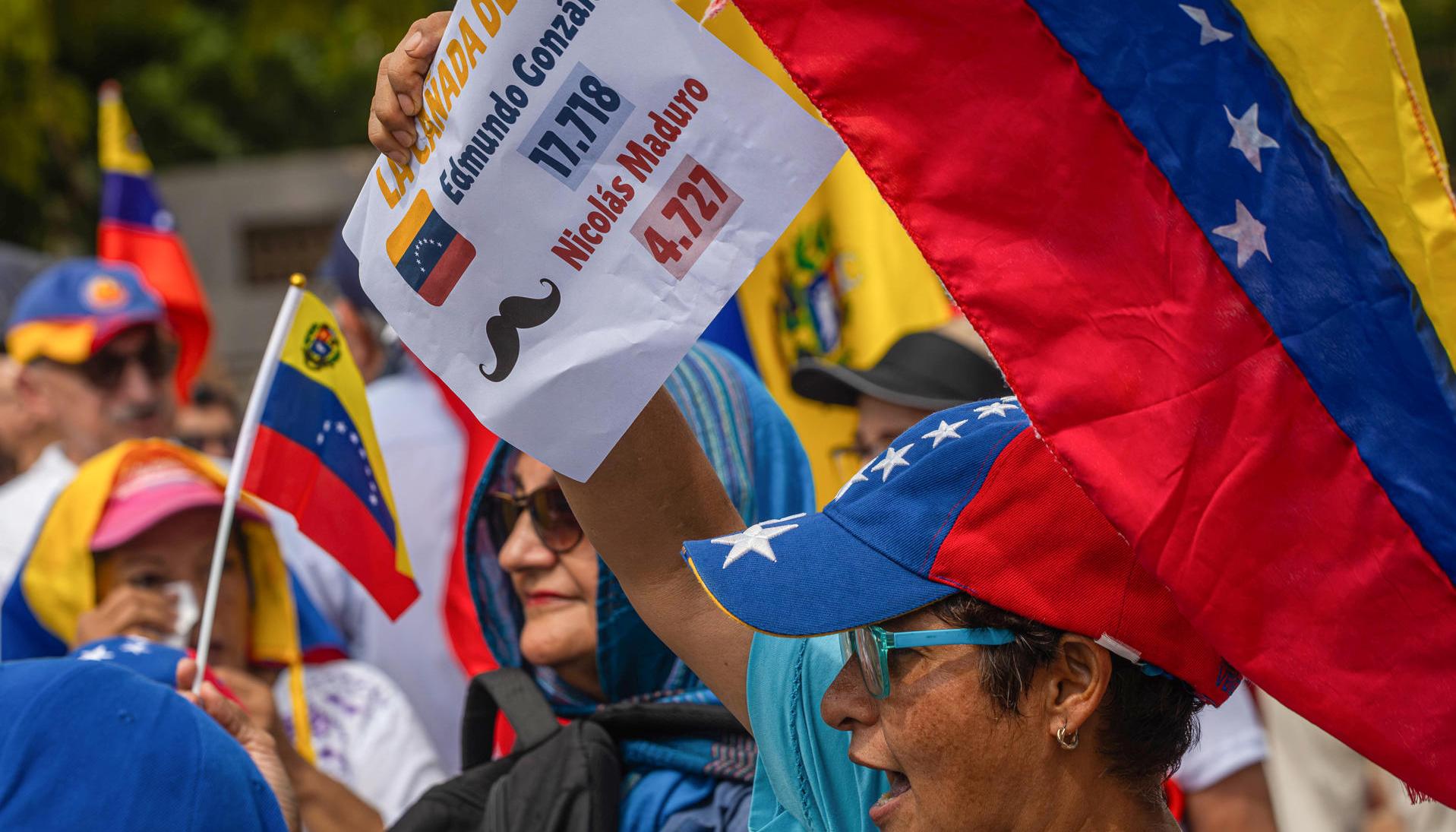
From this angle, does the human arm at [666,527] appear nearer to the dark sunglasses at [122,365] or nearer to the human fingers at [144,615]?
the human fingers at [144,615]

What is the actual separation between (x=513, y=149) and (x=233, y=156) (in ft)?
44.3

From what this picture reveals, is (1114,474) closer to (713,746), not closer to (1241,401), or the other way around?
(1241,401)

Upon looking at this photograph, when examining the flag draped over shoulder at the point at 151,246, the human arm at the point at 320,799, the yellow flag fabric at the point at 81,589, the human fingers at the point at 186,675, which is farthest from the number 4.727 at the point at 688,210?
the flag draped over shoulder at the point at 151,246

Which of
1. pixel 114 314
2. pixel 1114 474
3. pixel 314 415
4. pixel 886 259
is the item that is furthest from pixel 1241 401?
pixel 114 314

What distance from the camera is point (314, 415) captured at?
2756 millimetres

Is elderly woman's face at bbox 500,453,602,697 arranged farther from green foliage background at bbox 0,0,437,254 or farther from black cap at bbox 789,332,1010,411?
green foliage background at bbox 0,0,437,254

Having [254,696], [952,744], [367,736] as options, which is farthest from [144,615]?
[952,744]

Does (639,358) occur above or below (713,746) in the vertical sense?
above

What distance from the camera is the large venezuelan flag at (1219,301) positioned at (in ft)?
4.78

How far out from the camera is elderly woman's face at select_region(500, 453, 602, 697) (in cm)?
253

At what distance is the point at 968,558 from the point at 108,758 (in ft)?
3.28

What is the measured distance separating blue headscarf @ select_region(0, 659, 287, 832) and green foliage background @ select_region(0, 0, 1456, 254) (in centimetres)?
752

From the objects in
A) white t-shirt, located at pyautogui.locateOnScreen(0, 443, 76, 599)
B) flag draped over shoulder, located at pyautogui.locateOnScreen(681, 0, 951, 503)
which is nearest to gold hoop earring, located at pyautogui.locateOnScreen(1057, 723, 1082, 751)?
flag draped over shoulder, located at pyautogui.locateOnScreen(681, 0, 951, 503)

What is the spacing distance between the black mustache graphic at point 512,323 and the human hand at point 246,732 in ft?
3.55
